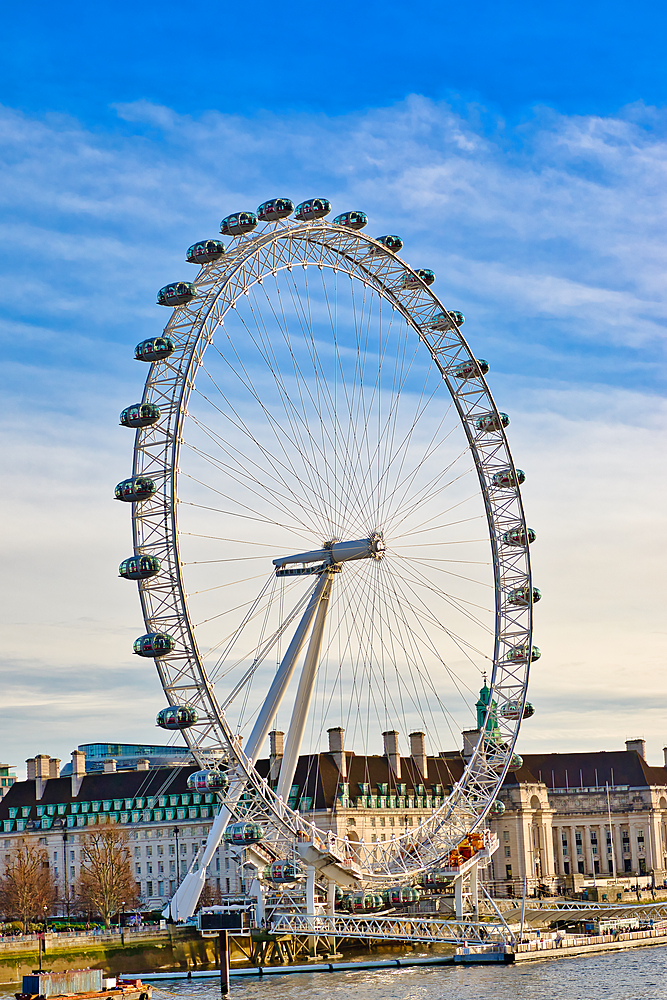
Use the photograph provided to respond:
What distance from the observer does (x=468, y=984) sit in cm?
6194

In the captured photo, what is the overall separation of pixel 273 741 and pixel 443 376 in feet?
142

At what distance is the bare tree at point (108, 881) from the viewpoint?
298ft

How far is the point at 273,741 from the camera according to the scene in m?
113

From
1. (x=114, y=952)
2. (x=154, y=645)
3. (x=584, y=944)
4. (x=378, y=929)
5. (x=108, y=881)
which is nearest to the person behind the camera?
(x=154, y=645)

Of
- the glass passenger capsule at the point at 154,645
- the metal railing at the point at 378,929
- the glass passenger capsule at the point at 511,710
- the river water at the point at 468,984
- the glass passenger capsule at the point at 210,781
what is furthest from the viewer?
the glass passenger capsule at the point at 511,710

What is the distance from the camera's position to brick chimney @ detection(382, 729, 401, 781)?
119 meters

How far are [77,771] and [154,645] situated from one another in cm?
6606

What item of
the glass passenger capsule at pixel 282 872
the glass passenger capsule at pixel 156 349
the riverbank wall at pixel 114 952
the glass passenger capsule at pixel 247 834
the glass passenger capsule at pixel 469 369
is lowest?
the riverbank wall at pixel 114 952

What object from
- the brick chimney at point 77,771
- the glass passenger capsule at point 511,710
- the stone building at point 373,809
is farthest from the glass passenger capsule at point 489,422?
the brick chimney at point 77,771

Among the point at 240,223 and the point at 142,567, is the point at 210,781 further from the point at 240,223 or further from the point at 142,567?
the point at 240,223

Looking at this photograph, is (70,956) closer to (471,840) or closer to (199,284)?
(471,840)

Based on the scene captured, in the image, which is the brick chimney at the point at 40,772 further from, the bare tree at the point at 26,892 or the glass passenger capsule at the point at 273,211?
the glass passenger capsule at the point at 273,211

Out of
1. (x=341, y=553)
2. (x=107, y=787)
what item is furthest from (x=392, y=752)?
(x=341, y=553)

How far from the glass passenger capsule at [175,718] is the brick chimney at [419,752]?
62.5m
